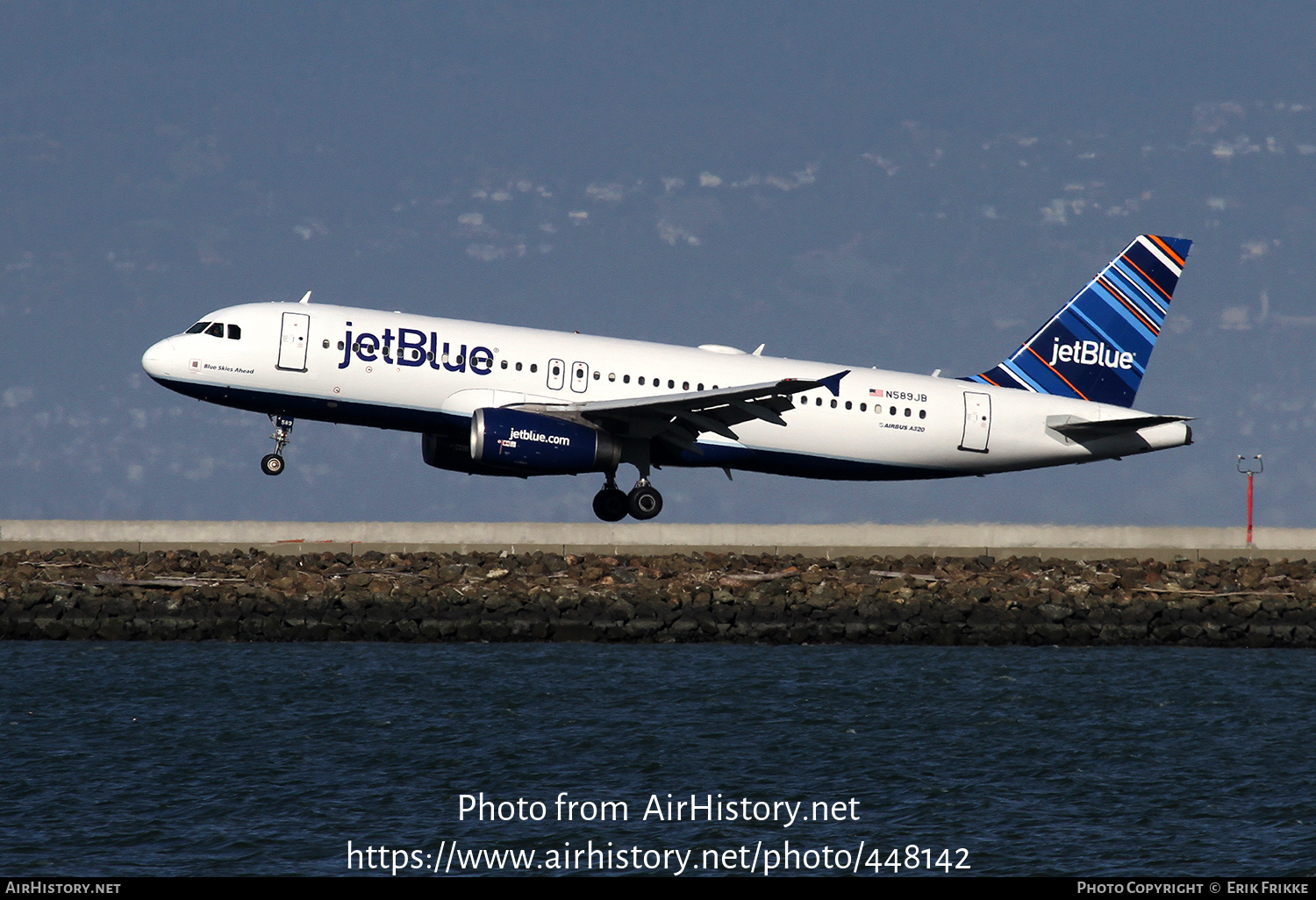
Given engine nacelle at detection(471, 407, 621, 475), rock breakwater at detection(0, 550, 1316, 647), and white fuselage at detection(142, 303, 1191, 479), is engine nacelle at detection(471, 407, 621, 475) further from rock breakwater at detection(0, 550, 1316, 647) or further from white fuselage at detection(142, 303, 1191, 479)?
rock breakwater at detection(0, 550, 1316, 647)

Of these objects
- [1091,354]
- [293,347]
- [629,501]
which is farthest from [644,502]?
[1091,354]

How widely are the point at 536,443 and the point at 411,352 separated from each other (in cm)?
323

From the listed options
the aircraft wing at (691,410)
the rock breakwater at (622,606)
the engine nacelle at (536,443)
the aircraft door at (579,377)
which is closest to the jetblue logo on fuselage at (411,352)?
the engine nacelle at (536,443)

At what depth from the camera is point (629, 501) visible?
1344 inches

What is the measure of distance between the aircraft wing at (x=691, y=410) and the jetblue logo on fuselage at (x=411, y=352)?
1.56m

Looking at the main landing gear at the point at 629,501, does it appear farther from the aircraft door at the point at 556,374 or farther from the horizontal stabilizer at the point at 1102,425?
the horizontal stabilizer at the point at 1102,425

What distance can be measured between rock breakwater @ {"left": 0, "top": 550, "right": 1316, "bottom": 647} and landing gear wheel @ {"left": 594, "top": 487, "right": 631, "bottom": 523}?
2.09m

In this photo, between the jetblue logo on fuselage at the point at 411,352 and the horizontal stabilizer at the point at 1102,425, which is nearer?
the jetblue logo on fuselage at the point at 411,352

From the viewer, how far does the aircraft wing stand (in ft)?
100.0

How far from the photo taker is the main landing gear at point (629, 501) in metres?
34.0

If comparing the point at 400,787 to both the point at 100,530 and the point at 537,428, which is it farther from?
the point at 100,530

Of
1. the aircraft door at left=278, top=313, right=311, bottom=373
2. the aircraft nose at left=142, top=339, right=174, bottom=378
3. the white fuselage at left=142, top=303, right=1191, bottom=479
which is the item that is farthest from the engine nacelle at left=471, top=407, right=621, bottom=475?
the aircraft nose at left=142, top=339, right=174, bottom=378

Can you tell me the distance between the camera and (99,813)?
18250 millimetres

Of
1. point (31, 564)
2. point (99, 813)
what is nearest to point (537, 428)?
point (31, 564)
